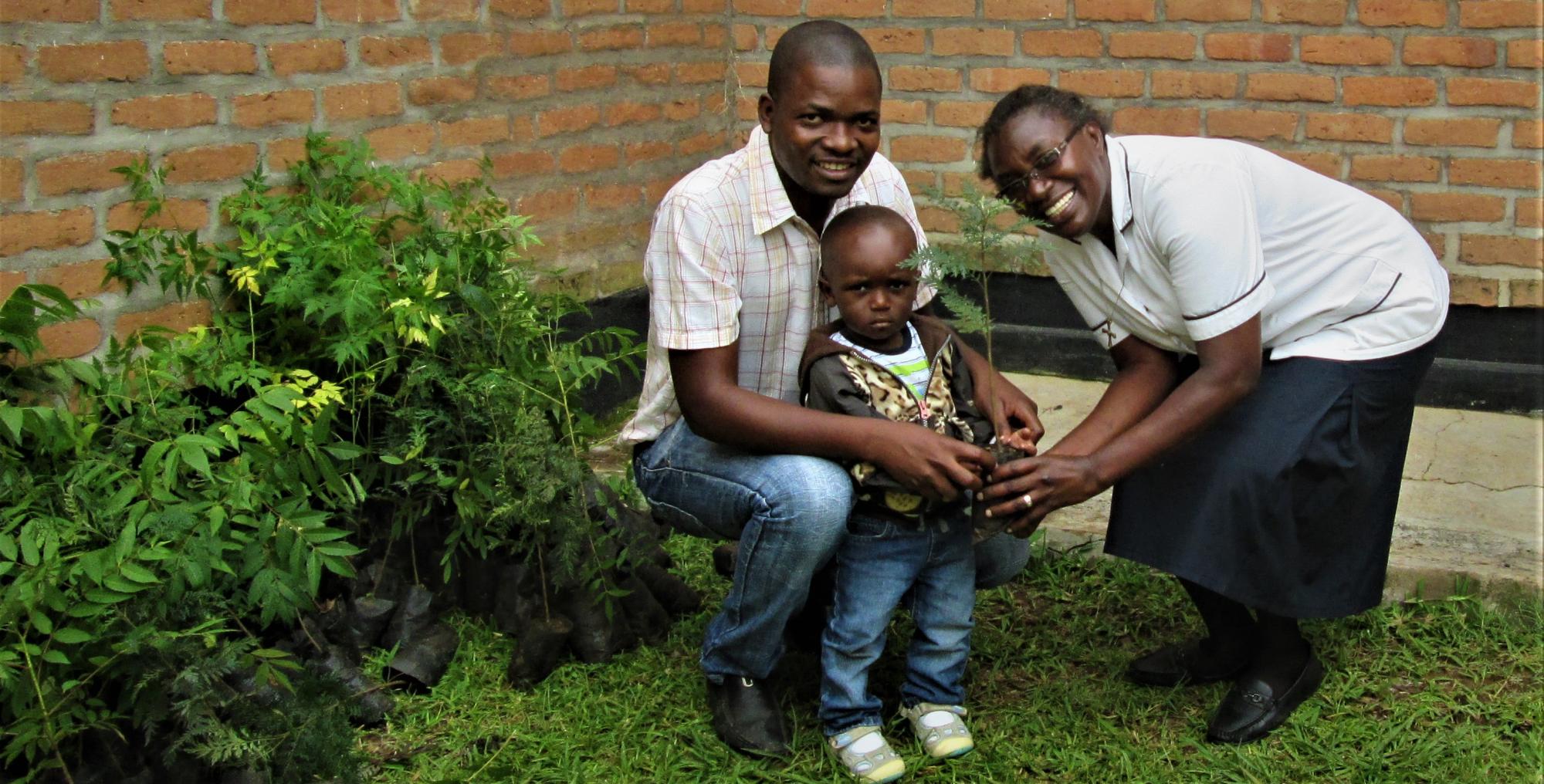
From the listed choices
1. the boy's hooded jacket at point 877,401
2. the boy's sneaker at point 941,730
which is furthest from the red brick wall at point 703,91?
the boy's sneaker at point 941,730

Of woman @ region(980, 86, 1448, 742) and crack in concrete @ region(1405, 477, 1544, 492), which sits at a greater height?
woman @ region(980, 86, 1448, 742)

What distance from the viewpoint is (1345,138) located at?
4.70m

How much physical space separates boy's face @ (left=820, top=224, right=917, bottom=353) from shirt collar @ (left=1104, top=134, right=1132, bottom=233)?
0.39 metres

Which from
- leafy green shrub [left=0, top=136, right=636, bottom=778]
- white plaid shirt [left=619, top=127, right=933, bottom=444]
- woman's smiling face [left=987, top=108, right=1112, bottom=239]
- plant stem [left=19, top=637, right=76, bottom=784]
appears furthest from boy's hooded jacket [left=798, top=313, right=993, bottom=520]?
plant stem [left=19, top=637, right=76, bottom=784]

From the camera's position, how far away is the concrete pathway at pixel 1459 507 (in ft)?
11.8

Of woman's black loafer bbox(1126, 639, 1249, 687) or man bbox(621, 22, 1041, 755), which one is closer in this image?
man bbox(621, 22, 1041, 755)

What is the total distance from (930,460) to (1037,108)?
689 mm

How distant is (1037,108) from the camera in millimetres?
2686

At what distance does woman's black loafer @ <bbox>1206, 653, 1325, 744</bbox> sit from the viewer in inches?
118

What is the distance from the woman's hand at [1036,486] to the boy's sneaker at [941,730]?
489mm

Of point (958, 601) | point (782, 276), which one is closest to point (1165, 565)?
point (958, 601)

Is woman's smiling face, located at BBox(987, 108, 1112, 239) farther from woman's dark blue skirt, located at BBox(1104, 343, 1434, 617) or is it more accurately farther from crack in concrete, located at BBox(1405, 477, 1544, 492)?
crack in concrete, located at BBox(1405, 477, 1544, 492)

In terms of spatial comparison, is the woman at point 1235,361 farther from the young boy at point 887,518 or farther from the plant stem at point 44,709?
the plant stem at point 44,709

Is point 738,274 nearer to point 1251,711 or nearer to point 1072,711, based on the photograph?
point 1072,711
